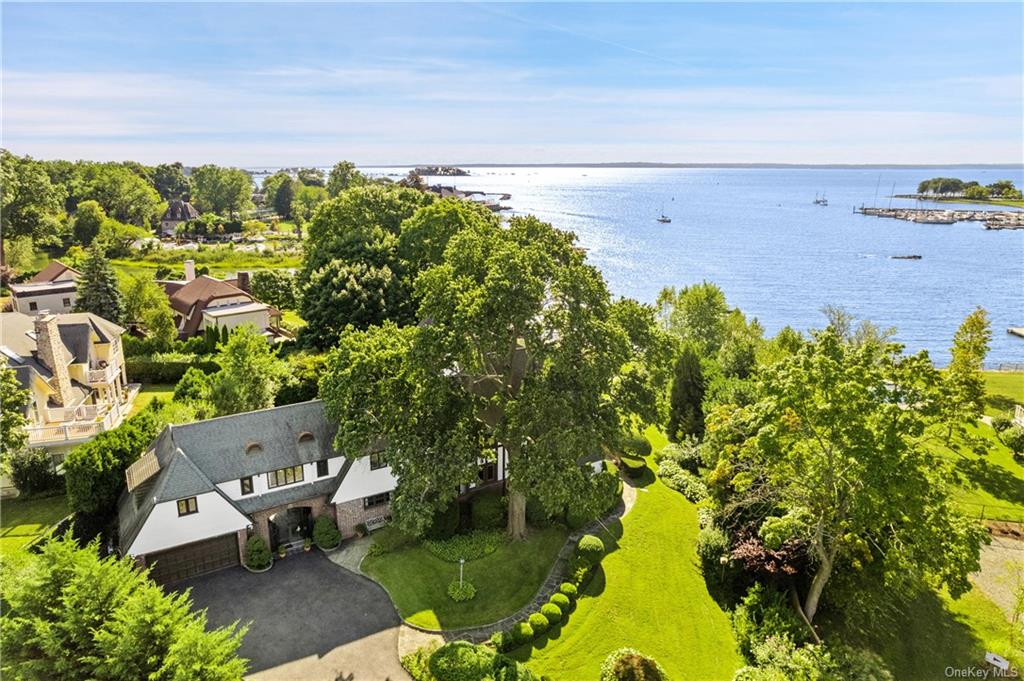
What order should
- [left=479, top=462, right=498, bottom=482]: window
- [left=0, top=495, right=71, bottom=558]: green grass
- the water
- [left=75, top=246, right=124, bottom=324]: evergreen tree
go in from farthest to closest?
the water, [left=75, top=246, right=124, bottom=324]: evergreen tree, [left=479, top=462, right=498, bottom=482]: window, [left=0, top=495, right=71, bottom=558]: green grass

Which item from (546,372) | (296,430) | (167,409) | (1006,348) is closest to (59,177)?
(167,409)

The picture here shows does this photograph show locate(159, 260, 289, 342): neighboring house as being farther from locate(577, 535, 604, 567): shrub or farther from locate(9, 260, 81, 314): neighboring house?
locate(577, 535, 604, 567): shrub

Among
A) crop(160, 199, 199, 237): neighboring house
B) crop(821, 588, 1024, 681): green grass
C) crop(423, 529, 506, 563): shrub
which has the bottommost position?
crop(821, 588, 1024, 681): green grass

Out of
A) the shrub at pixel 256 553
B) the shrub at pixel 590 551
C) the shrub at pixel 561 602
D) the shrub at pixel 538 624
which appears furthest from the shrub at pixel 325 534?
the shrub at pixel 590 551

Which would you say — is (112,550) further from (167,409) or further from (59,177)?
(59,177)

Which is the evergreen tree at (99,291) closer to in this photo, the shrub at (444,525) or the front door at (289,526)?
the front door at (289,526)

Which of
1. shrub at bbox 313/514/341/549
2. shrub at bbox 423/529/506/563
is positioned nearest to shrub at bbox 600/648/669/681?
shrub at bbox 423/529/506/563

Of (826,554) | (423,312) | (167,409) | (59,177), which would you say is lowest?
(826,554)
